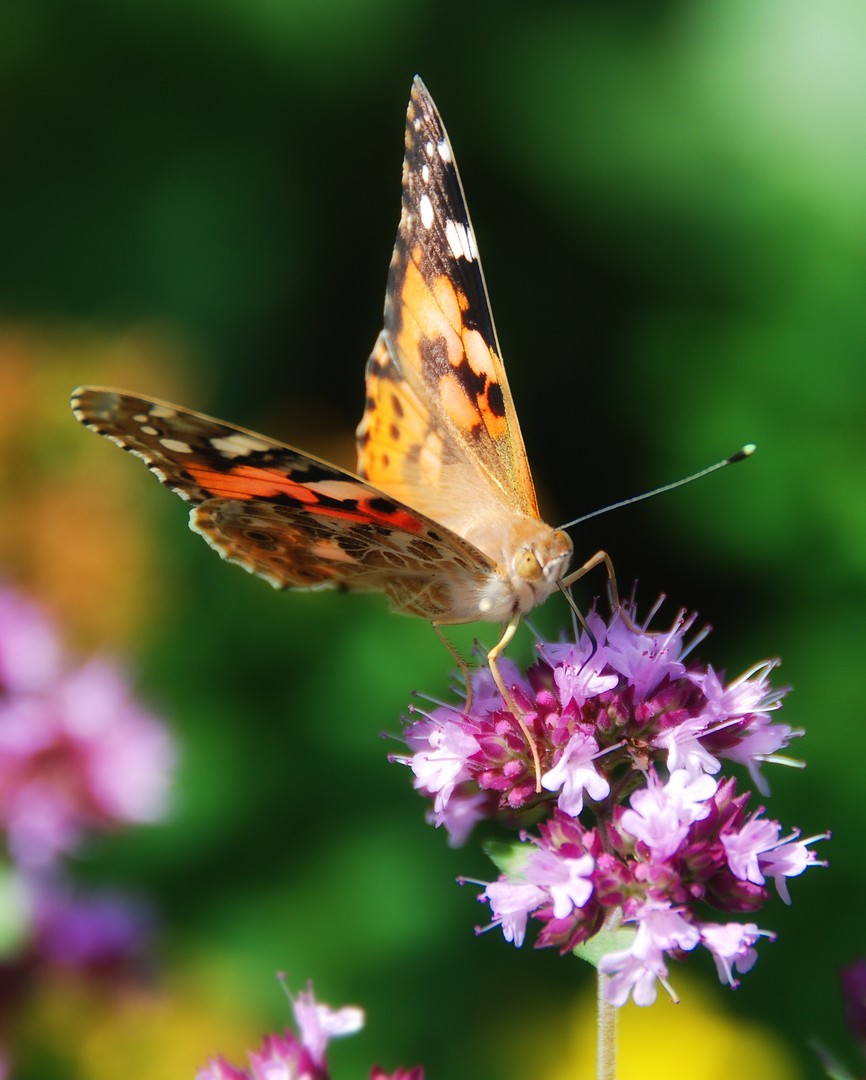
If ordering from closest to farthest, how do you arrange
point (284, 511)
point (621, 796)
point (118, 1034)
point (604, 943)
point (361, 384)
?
point (604, 943) → point (621, 796) → point (284, 511) → point (118, 1034) → point (361, 384)

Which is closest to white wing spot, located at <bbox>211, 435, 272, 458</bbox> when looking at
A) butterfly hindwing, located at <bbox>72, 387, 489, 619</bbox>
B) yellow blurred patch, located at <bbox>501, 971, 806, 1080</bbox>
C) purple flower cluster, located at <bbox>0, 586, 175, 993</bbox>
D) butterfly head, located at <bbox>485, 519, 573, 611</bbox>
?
butterfly hindwing, located at <bbox>72, 387, 489, 619</bbox>

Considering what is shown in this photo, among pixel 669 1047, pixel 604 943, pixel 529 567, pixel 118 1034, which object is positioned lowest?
pixel 669 1047

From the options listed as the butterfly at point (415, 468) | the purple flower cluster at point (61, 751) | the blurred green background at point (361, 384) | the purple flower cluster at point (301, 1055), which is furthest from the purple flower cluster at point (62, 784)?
the purple flower cluster at point (301, 1055)

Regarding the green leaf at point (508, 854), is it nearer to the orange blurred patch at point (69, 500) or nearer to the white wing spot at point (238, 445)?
the white wing spot at point (238, 445)

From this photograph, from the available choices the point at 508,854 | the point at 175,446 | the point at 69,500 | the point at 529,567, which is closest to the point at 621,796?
the point at 508,854

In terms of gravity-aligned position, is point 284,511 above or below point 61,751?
above

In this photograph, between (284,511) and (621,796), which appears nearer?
(621,796)

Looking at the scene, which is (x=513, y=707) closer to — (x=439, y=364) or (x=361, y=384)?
(x=439, y=364)
